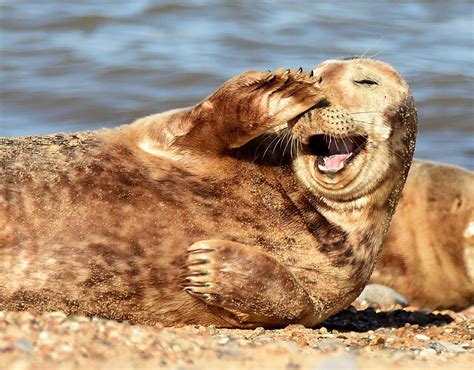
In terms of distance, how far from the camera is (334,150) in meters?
6.20

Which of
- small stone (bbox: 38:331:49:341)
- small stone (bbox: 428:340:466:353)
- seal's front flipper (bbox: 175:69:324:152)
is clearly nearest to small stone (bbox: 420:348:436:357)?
small stone (bbox: 428:340:466:353)

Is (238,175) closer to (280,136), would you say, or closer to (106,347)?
(280,136)

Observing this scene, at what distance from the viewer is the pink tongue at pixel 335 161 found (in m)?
6.12

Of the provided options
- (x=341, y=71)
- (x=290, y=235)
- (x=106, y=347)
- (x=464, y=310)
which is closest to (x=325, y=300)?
(x=290, y=235)

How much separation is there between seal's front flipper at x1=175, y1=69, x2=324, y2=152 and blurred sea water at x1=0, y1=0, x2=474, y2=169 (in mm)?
4810

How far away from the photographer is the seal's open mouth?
611 cm

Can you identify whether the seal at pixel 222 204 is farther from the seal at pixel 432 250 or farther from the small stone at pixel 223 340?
the seal at pixel 432 250

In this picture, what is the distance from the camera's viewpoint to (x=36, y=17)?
15.7m

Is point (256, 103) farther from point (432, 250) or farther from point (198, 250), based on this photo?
point (432, 250)

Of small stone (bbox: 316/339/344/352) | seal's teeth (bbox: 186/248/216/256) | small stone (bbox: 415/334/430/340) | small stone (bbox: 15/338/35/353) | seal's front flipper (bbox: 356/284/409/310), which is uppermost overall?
seal's teeth (bbox: 186/248/216/256)

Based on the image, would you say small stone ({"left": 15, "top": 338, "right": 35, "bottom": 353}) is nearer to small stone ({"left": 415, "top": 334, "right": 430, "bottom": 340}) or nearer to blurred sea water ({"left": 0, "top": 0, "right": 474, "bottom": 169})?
small stone ({"left": 415, "top": 334, "right": 430, "bottom": 340})

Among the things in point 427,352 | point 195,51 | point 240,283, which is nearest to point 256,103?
point 240,283

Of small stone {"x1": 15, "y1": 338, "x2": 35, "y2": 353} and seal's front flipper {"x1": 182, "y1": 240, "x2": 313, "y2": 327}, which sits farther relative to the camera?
seal's front flipper {"x1": 182, "y1": 240, "x2": 313, "y2": 327}

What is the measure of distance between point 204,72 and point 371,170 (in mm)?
6916
